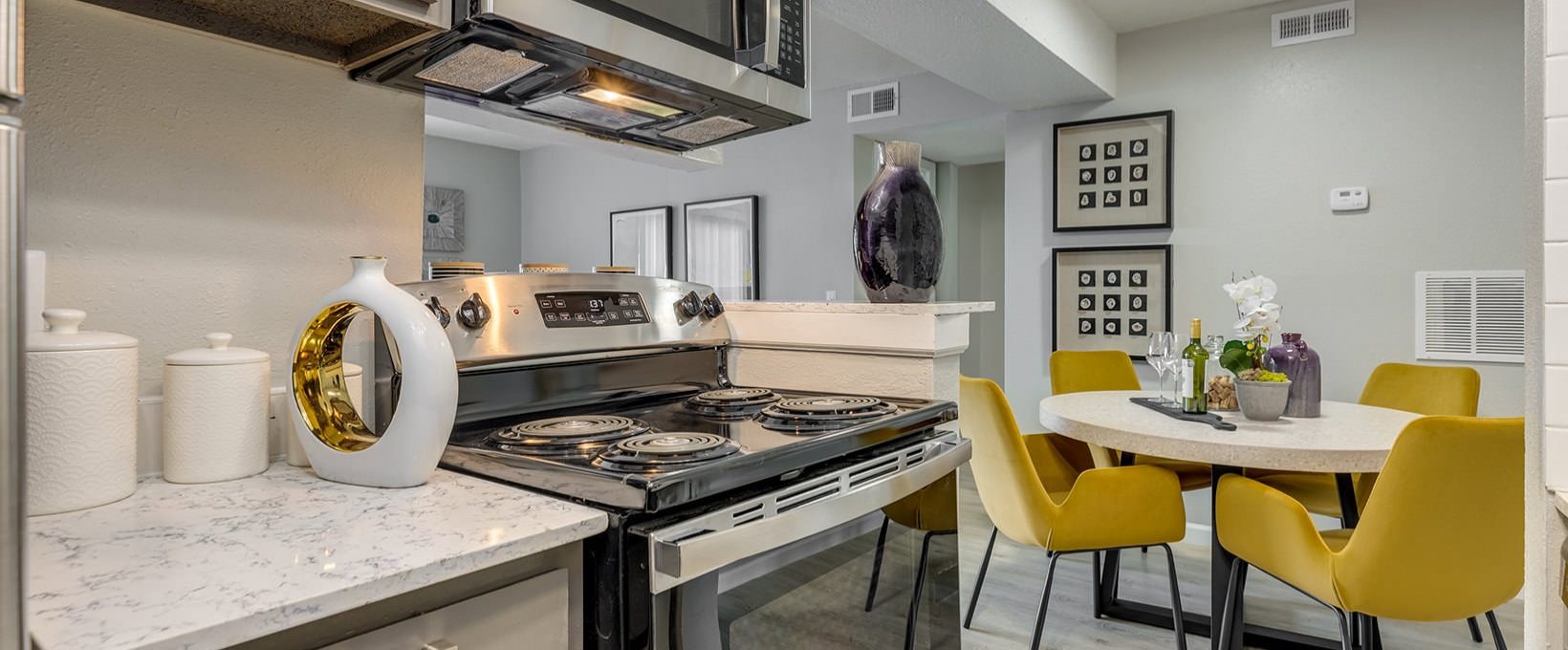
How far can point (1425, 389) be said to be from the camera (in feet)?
8.68

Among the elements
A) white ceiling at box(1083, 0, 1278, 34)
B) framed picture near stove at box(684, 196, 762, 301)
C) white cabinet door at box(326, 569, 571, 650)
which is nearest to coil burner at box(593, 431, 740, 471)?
white cabinet door at box(326, 569, 571, 650)

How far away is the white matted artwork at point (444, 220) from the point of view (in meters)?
6.09

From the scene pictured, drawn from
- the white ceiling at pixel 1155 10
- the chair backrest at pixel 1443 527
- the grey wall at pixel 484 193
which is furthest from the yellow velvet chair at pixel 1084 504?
the grey wall at pixel 484 193

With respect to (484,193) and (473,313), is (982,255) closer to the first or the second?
(484,193)

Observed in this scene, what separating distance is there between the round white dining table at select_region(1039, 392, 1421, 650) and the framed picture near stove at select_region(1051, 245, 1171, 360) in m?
1.08

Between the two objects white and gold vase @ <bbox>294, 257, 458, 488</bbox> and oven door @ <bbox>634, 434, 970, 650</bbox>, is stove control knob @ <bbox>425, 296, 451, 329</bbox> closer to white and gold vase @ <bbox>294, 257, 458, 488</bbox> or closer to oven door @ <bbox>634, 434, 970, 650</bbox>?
white and gold vase @ <bbox>294, 257, 458, 488</bbox>

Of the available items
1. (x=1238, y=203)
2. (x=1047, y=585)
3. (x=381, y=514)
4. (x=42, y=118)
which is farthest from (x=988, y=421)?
(x=1238, y=203)

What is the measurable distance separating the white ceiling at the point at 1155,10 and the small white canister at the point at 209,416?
333 cm

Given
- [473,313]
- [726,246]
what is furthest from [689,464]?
[726,246]

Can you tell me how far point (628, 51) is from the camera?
3.97 ft

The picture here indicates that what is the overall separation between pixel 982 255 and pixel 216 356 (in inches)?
221

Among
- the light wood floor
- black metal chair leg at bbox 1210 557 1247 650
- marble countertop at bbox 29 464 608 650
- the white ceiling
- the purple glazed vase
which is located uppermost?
the white ceiling

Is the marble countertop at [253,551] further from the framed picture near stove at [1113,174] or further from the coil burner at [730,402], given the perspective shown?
A: the framed picture near stove at [1113,174]

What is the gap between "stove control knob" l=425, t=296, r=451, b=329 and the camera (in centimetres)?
124
